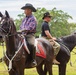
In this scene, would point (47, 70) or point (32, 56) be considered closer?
point (32, 56)

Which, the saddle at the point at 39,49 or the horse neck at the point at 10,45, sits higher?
the horse neck at the point at 10,45

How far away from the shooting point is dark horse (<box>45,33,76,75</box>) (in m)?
11.8

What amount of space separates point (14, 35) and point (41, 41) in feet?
6.63

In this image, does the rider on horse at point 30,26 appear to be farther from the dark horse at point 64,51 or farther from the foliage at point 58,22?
the foliage at point 58,22

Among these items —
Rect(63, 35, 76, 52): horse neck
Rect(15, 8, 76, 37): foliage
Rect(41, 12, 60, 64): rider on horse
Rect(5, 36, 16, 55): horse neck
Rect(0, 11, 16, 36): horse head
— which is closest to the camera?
Rect(0, 11, 16, 36): horse head

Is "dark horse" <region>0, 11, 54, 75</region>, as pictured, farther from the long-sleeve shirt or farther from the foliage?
the foliage

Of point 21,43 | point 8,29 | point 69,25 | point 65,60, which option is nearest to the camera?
point 8,29

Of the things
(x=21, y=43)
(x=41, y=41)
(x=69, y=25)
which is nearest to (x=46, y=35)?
(x=41, y=41)

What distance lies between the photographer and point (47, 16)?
36.5ft

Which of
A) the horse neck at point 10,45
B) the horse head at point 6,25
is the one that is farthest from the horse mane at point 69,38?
the horse head at point 6,25

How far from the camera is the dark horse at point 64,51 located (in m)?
11.8

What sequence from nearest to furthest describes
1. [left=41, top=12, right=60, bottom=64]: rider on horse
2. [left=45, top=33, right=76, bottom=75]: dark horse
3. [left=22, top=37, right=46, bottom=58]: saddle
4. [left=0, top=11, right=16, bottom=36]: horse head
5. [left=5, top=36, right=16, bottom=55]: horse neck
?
[left=0, top=11, right=16, bottom=36]: horse head
[left=5, top=36, right=16, bottom=55]: horse neck
[left=22, top=37, right=46, bottom=58]: saddle
[left=41, top=12, right=60, bottom=64]: rider on horse
[left=45, top=33, right=76, bottom=75]: dark horse

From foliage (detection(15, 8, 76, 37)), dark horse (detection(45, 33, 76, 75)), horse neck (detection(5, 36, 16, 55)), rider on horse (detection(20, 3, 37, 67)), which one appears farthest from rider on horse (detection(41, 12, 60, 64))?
foliage (detection(15, 8, 76, 37))

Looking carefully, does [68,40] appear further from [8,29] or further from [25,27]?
[8,29]
